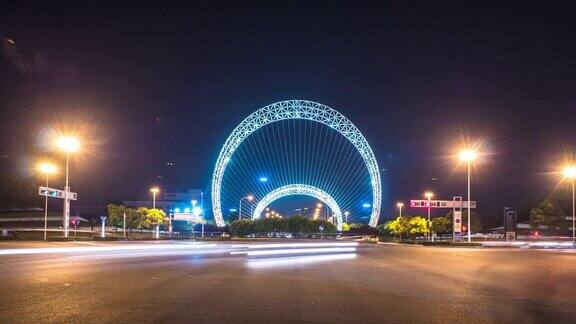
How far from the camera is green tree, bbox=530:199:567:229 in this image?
88750 millimetres

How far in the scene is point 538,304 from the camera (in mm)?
13672

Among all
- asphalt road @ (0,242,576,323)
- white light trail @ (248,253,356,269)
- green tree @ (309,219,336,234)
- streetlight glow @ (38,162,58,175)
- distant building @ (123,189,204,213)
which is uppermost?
streetlight glow @ (38,162,58,175)

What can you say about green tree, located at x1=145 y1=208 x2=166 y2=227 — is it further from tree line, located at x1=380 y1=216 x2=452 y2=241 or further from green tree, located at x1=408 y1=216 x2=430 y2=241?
green tree, located at x1=408 y1=216 x2=430 y2=241

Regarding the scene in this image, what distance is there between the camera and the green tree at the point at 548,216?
88750mm

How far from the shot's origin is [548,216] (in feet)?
292

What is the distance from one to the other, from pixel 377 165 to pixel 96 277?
85.7 m

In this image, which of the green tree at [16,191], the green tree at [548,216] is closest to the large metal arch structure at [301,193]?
the green tree at [548,216]

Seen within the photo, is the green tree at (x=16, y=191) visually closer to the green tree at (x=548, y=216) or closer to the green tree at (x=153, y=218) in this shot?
the green tree at (x=153, y=218)

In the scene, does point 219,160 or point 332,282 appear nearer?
point 332,282

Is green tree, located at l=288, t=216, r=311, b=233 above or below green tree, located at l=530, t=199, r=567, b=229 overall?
below

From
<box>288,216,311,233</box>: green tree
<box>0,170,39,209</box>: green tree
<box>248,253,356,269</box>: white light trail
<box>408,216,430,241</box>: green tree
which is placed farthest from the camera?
<box>0,170,39,209</box>: green tree

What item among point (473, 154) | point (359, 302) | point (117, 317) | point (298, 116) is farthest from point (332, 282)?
point (298, 116)

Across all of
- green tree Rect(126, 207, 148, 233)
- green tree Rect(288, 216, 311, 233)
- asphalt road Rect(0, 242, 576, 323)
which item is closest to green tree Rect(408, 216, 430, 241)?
green tree Rect(288, 216, 311, 233)

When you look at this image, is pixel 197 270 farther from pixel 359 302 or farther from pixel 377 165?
pixel 377 165
